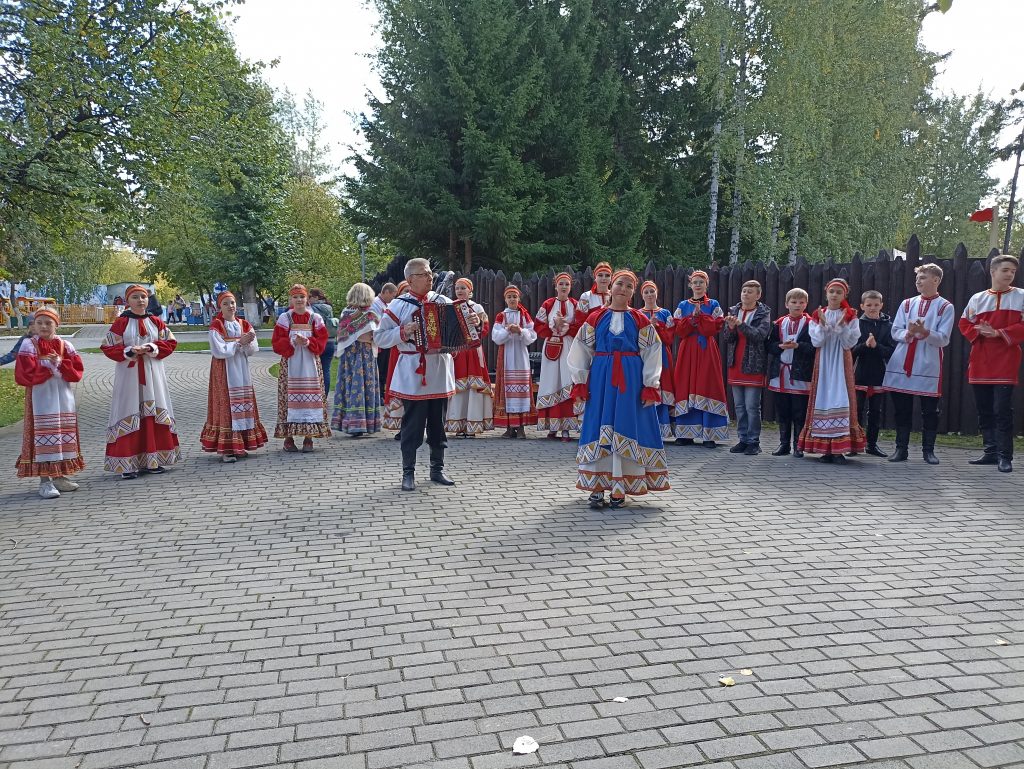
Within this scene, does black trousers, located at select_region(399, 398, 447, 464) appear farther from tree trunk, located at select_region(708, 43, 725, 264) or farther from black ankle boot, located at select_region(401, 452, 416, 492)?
tree trunk, located at select_region(708, 43, 725, 264)

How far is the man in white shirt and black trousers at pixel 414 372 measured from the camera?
781 centimetres

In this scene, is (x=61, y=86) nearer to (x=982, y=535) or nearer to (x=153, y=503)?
(x=153, y=503)

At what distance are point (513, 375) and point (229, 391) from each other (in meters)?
3.77

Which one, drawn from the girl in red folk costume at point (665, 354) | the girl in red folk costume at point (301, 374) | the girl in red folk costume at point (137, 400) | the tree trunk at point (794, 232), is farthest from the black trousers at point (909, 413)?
the tree trunk at point (794, 232)

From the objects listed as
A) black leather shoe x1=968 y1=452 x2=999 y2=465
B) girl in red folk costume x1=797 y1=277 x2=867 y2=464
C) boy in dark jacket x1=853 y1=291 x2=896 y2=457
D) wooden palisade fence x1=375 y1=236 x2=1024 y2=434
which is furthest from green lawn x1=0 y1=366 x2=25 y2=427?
black leather shoe x1=968 y1=452 x2=999 y2=465

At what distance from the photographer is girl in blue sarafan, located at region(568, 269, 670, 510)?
6898 mm

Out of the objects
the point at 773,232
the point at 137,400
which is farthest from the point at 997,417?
the point at 773,232

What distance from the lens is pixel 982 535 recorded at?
607cm

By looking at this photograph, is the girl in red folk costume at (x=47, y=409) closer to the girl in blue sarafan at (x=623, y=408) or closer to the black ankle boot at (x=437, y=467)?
the black ankle boot at (x=437, y=467)

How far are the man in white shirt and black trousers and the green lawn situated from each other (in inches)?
363

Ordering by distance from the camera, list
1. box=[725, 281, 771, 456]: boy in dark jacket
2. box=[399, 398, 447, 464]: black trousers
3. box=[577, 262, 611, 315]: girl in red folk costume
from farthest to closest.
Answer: box=[725, 281, 771, 456]: boy in dark jacket
box=[577, 262, 611, 315]: girl in red folk costume
box=[399, 398, 447, 464]: black trousers

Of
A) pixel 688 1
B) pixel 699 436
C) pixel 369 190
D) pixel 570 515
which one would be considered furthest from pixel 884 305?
pixel 688 1

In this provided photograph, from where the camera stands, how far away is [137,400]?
871 centimetres

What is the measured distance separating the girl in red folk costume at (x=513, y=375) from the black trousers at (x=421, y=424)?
9.98 ft
